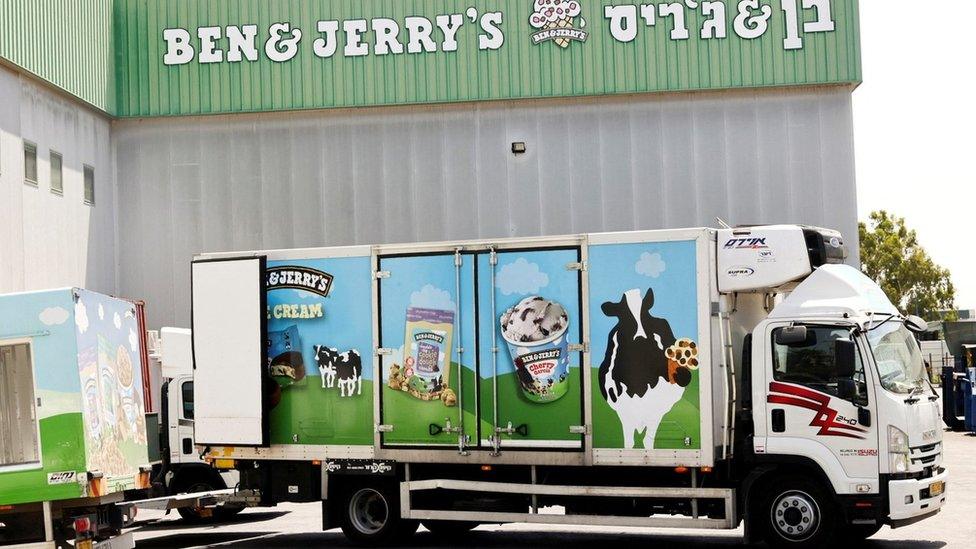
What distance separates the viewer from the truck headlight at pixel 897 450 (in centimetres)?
1205

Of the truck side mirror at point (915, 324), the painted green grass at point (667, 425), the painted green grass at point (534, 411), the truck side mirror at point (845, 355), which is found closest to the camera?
the truck side mirror at point (845, 355)

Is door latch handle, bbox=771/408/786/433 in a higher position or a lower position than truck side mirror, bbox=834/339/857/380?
lower

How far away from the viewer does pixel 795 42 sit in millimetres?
26719

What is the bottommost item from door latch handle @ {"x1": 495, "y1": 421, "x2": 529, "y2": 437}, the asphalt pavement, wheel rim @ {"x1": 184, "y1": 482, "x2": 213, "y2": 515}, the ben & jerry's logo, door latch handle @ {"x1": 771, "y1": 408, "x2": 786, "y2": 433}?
the asphalt pavement

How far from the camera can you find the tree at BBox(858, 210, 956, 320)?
73688mm

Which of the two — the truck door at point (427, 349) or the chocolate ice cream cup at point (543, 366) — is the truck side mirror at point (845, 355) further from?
the truck door at point (427, 349)

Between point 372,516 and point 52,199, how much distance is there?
13.5 metres

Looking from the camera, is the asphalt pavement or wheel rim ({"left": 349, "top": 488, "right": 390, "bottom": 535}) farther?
wheel rim ({"left": 349, "top": 488, "right": 390, "bottom": 535})

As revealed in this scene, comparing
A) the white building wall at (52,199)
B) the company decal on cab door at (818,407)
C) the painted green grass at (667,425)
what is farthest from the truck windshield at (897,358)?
the white building wall at (52,199)

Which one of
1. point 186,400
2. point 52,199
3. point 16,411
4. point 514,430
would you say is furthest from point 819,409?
point 52,199

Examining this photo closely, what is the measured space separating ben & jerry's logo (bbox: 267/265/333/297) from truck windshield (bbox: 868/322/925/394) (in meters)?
6.26

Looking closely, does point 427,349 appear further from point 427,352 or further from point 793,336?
point 793,336

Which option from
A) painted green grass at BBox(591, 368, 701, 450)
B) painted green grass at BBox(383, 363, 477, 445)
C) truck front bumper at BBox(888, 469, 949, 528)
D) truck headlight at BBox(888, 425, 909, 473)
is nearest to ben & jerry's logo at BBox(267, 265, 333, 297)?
painted green grass at BBox(383, 363, 477, 445)

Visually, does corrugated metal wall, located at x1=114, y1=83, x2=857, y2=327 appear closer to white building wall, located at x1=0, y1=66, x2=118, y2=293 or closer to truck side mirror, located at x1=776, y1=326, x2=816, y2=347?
white building wall, located at x1=0, y1=66, x2=118, y2=293
